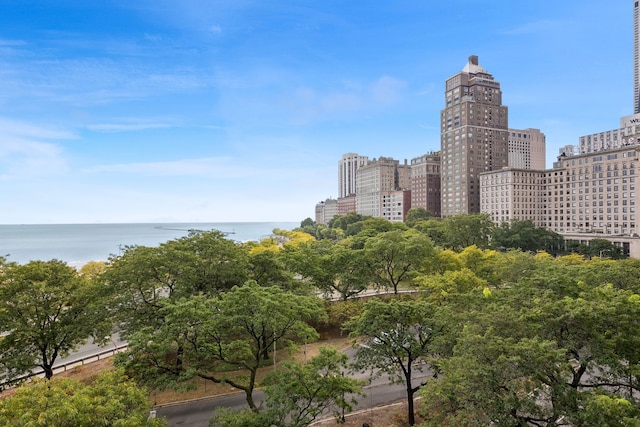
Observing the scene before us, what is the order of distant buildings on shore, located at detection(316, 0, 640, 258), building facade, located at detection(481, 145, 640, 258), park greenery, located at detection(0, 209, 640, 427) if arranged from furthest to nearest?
distant buildings on shore, located at detection(316, 0, 640, 258)
building facade, located at detection(481, 145, 640, 258)
park greenery, located at detection(0, 209, 640, 427)

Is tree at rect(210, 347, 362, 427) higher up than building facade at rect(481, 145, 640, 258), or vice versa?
building facade at rect(481, 145, 640, 258)

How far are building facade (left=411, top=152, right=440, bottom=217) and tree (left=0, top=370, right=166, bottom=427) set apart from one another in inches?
5874

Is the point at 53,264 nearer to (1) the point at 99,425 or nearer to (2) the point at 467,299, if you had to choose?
(1) the point at 99,425

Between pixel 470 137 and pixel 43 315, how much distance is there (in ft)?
446

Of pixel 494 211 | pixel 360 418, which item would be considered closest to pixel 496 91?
pixel 494 211

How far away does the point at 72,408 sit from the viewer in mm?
12094

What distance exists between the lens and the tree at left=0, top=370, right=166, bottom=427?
11852 millimetres

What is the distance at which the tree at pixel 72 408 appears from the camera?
11.9m

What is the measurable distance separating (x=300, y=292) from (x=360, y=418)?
48.3 ft

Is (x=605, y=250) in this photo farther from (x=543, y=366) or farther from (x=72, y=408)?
(x=72, y=408)

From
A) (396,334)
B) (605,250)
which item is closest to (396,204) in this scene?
(605,250)

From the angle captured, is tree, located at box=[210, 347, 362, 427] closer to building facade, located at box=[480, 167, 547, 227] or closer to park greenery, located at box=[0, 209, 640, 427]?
park greenery, located at box=[0, 209, 640, 427]

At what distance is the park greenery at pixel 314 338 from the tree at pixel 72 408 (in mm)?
90

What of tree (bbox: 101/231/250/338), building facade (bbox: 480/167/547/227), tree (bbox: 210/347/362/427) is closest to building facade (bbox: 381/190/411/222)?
building facade (bbox: 480/167/547/227)
